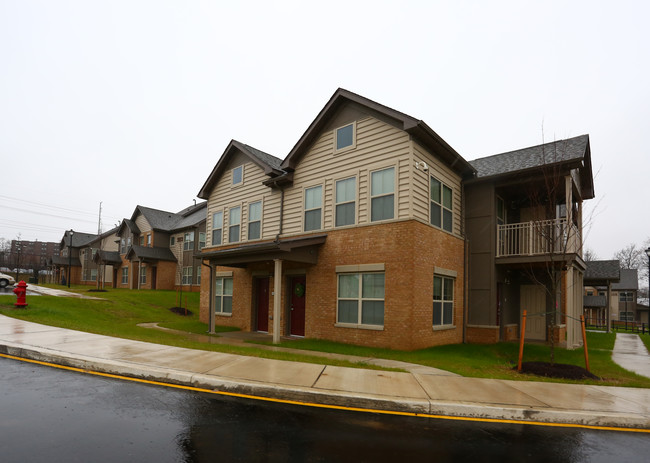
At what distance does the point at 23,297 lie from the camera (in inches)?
682

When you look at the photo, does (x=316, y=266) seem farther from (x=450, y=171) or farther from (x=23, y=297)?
(x=23, y=297)

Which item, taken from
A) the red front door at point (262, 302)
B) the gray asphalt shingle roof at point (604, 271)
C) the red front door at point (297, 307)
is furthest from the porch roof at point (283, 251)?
the gray asphalt shingle roof at point (604, 271)

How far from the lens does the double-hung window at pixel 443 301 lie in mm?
14219

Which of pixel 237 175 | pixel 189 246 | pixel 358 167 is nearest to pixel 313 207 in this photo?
pixel 358 167

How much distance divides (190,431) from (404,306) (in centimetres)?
870

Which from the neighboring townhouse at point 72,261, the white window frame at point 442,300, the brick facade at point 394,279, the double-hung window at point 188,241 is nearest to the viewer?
the brick facade at point 394,279

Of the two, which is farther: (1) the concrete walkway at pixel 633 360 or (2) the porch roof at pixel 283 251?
(2) the porch roof at pixel 283 251

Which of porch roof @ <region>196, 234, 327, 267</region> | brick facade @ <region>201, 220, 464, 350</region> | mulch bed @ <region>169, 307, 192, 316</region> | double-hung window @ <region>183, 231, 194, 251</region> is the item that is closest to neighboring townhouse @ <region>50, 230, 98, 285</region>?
double-hung window @ <region>183, 231, 194, 251</region>

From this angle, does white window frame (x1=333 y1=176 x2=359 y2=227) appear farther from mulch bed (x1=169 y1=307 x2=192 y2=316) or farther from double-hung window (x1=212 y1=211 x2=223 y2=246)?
mulch bed (x1=169 y1=307 x2=192 y2=316)

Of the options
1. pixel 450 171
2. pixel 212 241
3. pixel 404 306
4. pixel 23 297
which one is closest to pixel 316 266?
pixel 404 306

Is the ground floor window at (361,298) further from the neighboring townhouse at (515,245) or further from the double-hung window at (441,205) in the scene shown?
the neighboring townhouse at (515,245)

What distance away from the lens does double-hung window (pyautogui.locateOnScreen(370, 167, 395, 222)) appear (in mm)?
13609

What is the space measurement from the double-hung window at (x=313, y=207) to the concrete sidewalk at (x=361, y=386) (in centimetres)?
727

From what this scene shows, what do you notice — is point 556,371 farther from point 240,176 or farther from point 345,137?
point 240,176
